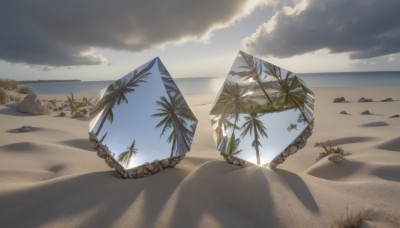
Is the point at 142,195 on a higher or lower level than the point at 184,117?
lower

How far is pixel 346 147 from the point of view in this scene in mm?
3836

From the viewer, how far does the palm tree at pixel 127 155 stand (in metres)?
2.25

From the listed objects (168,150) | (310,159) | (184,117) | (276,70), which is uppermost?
(276,70)

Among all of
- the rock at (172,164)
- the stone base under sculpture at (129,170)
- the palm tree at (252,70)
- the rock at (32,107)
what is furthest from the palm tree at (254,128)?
the rock at (32,107)

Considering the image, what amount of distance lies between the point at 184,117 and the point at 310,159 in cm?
195

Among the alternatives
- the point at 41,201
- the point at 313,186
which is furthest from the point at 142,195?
the point at 313,186

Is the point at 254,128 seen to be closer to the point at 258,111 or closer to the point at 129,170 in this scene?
the point at 258,111

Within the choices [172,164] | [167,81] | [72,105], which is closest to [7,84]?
[72,105]

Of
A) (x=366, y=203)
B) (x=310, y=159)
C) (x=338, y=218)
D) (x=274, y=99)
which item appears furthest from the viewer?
(x=310, y=159)

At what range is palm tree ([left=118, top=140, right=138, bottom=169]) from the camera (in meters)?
2.25

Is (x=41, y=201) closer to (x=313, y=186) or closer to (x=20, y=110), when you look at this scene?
(x=313, y=186)

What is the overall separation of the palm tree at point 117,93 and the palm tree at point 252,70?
915 millimetres

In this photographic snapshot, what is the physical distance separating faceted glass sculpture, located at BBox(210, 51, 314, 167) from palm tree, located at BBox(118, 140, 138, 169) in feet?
2.67

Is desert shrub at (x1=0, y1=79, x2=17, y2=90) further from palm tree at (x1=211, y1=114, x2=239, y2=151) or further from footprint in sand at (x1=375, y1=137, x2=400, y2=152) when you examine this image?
footprint in sand at (x1=375, y1=137, x2=400, y2=152)
